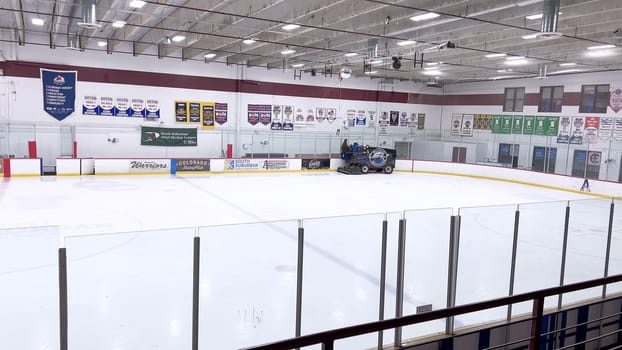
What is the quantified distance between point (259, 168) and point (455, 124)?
15.1m

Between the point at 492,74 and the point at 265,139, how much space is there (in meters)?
12.9

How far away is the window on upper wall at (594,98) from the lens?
22.8m

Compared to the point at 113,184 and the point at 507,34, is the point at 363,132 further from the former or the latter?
the point at 113,184

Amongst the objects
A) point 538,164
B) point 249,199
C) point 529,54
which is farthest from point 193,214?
point 538,164

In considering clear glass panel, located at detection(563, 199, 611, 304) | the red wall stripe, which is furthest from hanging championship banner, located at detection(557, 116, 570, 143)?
clear glass panel, located at detection(563, 199, 611, 304)

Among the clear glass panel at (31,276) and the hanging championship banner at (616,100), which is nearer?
the clear glass panel at (31,276)

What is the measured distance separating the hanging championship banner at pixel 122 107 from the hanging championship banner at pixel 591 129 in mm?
21284

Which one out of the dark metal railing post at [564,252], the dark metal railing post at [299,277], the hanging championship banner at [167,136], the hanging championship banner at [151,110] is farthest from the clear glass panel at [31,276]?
the hanging championship banner at [151,110]

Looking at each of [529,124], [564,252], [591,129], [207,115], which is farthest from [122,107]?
[591,129]

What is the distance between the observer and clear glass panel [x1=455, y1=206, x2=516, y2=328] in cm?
511

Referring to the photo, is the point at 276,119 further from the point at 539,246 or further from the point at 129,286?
the point at 129,286

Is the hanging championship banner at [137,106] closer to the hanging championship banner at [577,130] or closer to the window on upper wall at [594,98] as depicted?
the hanging championship banner at [577,130]

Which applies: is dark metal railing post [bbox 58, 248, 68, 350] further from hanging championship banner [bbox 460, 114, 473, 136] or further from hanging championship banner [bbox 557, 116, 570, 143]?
hanging championship banner [bbox 460, 114, 473, 136]

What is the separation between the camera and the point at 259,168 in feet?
72.7
